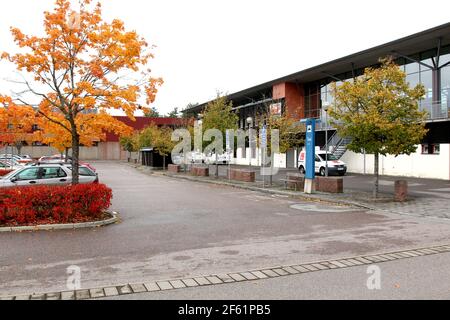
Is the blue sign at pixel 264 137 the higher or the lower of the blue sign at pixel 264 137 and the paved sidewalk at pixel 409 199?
the higher

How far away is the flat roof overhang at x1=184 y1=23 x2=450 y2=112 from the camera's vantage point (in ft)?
85.9

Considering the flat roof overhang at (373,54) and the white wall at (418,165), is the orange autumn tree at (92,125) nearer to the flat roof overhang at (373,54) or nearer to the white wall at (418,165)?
the white wall at (418,165)

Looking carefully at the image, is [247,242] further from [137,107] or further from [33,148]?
[33,148]

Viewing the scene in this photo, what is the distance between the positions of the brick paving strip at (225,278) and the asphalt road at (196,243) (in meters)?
0.25

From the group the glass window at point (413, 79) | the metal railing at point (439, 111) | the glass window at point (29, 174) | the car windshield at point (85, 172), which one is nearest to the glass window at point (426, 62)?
the glass window at point (413, 79)

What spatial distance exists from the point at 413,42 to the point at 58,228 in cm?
2612

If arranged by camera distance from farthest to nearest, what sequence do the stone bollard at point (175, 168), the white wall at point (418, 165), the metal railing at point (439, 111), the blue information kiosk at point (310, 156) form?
the stone bollard at point (175, 168)
the metal railing at point (439, 111)
the white wall at point (418, 165)
the blue information kiosk at point (310, 156)

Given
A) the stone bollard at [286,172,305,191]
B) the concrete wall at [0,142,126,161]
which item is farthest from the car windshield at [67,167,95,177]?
the concrete wall at [0,142,126,161]

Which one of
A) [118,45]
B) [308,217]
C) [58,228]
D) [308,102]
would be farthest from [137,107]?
[308,102]

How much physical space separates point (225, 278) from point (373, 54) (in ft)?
96.7

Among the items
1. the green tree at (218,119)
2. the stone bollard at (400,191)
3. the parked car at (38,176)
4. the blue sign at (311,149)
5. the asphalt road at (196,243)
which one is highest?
the green tree at (218,119)

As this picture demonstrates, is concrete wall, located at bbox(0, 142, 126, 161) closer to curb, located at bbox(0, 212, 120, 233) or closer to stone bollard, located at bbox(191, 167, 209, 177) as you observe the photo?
stone bollard, located at bbox(191, 167, 209, 177)

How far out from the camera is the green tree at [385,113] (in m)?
15.1
